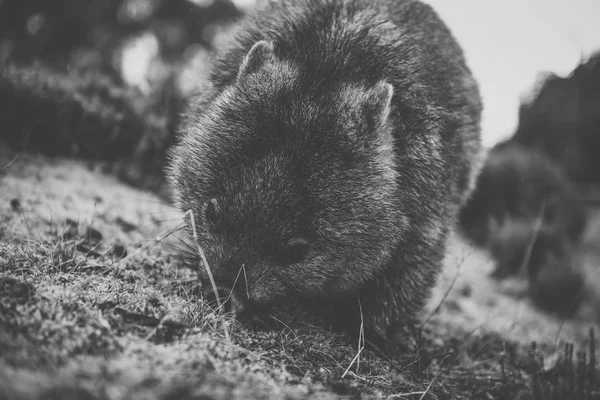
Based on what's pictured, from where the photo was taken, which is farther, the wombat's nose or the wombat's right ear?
the wombat's right ear

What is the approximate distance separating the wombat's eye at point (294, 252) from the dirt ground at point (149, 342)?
331 mm

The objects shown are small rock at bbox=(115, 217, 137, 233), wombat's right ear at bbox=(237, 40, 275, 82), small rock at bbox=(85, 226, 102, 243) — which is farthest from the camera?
small rock at bbox=(115, 217, 137, 233)

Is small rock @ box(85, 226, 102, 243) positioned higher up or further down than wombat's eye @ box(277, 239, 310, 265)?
further down

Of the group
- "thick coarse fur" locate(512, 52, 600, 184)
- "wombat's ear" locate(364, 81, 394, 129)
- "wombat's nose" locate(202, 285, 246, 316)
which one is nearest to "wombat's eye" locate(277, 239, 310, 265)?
"wombat's nose" locate(202, 285, 246, 316)

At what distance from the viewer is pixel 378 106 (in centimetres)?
245

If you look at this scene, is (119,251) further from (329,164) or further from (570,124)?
(570,124)

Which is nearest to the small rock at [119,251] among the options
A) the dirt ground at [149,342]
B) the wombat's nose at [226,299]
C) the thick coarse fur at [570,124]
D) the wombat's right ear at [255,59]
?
the dirt ground at [149,342]

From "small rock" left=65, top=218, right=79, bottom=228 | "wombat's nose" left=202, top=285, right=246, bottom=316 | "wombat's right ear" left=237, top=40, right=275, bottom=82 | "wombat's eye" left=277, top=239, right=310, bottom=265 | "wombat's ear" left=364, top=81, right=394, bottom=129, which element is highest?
"wombat's right ear" left=237, top=40, right=275, bottom=82

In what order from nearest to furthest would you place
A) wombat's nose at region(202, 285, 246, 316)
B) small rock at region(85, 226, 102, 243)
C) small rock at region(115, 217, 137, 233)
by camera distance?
1. wombat's nose at region(202, 285, 246, 316)
2. small rock at region(85, 226, 102, 243)
3. small rock at region(115, 217, 137, 233)

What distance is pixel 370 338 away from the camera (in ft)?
9.02

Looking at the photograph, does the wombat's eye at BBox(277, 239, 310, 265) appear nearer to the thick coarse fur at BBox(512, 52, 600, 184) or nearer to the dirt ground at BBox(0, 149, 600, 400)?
the dirt ground at BBox(0, 149, 600, 400)

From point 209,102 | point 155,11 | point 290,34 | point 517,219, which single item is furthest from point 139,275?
point 155,11

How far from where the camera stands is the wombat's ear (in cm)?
245

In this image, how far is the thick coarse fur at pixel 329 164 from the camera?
227 cm
